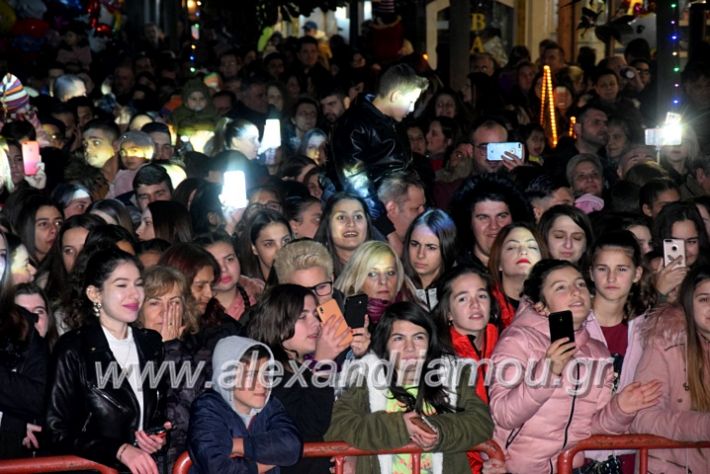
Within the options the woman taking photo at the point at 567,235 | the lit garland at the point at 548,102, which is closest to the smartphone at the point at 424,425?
the woman taking photo at the point at 567,235

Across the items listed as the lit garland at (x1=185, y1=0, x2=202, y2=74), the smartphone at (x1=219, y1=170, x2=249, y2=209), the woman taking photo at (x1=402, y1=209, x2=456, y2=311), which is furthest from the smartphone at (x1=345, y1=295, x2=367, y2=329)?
the lit garland at (x1=185, y1=0, x2=202, y2=74)

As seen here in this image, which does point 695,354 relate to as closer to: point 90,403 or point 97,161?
point 90,403

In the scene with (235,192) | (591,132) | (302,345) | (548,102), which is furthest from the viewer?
(548,102)

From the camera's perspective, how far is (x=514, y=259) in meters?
8.28

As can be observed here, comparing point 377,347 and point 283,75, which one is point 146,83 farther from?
point 377,347

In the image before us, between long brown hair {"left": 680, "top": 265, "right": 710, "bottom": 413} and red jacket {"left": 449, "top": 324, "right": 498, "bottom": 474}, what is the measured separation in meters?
1.02

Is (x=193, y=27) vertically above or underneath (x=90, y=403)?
above

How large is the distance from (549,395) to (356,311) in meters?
1.07

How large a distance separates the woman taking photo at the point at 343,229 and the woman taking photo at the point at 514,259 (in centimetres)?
93

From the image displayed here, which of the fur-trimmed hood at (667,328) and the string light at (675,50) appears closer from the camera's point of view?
the fur-trimmed hood at (667,328)

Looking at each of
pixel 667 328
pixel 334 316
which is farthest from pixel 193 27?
pixel 667 328

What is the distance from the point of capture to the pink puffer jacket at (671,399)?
655 cm

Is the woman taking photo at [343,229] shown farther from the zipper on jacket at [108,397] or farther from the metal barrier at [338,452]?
the zipper on jacket at [108,397]

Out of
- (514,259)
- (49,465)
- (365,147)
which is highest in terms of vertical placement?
(365,147)
